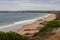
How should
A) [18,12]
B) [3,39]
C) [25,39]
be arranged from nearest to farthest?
1. [3,39]
2. [25,39]
3. [18,12]

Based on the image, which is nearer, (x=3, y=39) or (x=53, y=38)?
(x=3, y=39)

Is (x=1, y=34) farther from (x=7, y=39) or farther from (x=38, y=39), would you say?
(x=38, y=39)

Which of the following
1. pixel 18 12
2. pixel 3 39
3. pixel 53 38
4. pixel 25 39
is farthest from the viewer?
pixel 18 12

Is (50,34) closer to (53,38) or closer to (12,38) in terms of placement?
(53,38)

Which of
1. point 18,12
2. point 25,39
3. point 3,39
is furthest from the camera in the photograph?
point 18,12

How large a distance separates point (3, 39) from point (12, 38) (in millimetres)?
362

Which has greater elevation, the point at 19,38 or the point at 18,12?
the point at 19,38

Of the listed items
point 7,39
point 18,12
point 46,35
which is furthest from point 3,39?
point 18,12

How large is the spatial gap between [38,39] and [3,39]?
72.6 inches

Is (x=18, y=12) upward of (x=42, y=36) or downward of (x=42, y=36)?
downward

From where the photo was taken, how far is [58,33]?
10.8 meters

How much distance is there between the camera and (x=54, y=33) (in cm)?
1088

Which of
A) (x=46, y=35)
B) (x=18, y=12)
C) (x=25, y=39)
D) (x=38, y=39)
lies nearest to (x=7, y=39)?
(x=25, y=39)

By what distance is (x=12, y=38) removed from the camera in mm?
9078
